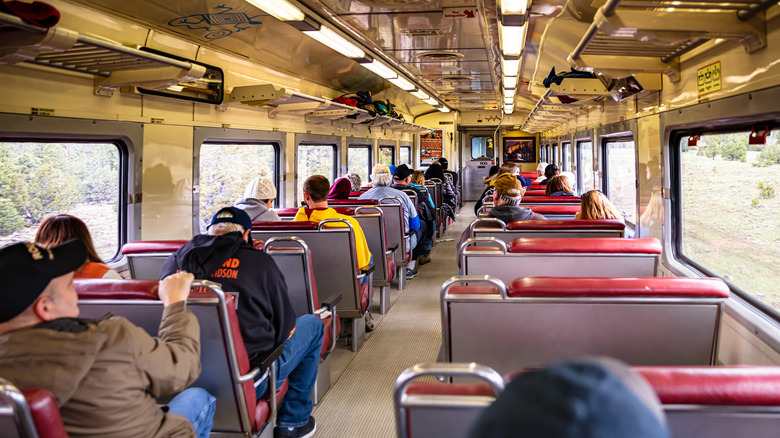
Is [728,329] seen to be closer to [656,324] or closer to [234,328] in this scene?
[656,324]

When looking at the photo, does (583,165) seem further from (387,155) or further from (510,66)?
(387,155)

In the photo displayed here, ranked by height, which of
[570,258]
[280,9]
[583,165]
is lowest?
[570,258]

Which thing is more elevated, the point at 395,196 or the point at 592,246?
the point at 395,196

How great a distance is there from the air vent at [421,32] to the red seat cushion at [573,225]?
3.04m

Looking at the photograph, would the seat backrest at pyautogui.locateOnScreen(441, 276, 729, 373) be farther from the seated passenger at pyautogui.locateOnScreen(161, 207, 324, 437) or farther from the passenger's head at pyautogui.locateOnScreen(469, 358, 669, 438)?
the passenger's head at pyautogui.locateOnScreen(469, 358, 669, 438)

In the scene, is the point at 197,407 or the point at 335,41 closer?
the point at 197,407

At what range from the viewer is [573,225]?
12.3ft

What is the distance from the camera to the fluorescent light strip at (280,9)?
12.9 feet

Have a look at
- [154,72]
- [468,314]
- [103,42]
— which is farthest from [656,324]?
[154,72]

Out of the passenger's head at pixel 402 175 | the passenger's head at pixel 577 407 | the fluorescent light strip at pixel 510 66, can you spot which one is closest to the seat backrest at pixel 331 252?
the passenger's head at pixel 577 407

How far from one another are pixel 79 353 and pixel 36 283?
24 centimetres

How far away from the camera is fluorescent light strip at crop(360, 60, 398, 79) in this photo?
6.87 meters

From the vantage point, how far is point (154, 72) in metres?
3.84

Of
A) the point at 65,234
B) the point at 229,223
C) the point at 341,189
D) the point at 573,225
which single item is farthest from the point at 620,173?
the point at 65,234
